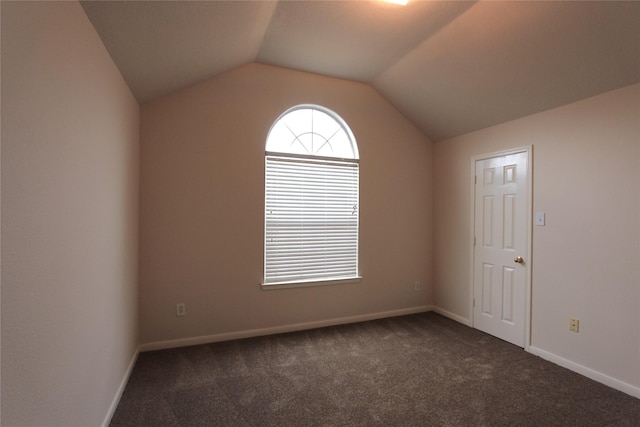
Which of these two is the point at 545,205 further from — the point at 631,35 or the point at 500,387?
the point at 500,387

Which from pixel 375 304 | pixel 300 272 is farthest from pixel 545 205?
pixel 300 272

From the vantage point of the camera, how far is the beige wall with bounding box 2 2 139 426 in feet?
3.22

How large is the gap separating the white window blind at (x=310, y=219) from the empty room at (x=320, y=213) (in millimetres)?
25

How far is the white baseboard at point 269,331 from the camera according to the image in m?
2.96

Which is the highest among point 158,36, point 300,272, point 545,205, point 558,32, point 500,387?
point 558,32

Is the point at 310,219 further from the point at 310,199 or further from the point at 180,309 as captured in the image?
the point at 180,309

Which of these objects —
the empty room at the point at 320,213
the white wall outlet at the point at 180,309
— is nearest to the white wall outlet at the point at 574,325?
the empty room at the point at 320,213

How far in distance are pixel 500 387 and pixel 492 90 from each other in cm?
258

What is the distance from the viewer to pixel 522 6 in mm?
2100

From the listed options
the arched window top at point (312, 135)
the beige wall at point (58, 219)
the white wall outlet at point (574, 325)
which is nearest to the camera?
the beige wall at point (58, 219)

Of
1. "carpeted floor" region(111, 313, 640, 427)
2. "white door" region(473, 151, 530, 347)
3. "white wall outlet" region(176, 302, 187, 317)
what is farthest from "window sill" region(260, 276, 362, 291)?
"white door" region(473, 151, 530, 347)

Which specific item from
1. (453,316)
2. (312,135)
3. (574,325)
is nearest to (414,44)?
(312,135)

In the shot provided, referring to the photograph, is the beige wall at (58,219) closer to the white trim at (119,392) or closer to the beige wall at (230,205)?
the white trim at (119,392)

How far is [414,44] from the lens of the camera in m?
2.80
